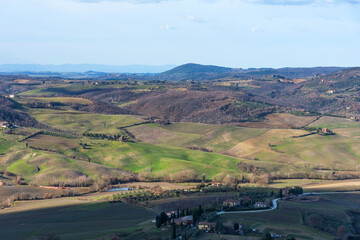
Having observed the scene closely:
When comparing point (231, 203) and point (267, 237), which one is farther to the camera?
point (231, 203)

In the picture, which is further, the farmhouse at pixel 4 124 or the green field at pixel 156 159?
the farmhouse at pixel 4 124

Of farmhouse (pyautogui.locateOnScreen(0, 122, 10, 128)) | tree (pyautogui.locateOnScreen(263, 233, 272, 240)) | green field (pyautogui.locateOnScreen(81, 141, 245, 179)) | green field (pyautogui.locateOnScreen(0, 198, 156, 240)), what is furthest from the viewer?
farmhouse (pyautogui.locateOnScreen(0, 122, 10, 128))

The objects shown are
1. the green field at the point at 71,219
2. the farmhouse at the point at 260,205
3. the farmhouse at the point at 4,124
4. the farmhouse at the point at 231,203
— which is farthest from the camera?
the farmhouse at the point at 4,124

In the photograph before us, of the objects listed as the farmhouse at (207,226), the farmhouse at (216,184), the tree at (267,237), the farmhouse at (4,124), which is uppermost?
the tree at (267,237)

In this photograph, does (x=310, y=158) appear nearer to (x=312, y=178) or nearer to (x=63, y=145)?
(x=312, y=178)

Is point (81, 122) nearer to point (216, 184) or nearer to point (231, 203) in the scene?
point (216, 184)

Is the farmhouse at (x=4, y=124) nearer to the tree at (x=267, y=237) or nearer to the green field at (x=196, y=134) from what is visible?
the green field at (x=196, y=134)

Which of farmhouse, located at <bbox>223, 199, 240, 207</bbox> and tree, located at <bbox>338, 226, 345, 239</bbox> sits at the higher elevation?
tree, located at <bbox>338, 226, 345, 239</bbox>

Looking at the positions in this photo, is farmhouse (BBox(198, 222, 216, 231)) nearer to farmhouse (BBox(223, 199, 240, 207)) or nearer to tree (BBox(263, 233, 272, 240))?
tree (BBox(263, 233, 272, 240))

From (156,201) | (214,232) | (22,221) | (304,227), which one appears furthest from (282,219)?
(22,221)

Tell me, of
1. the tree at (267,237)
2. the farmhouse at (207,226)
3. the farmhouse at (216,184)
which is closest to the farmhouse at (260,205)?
the farmhouse at (207,226)

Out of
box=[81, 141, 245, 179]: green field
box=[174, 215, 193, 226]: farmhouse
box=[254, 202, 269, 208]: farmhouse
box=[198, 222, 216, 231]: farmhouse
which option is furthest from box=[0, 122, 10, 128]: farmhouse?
box=[198, 222, 216, 231]: farmhouse

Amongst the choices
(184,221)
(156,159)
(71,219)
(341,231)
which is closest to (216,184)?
(156,159)
